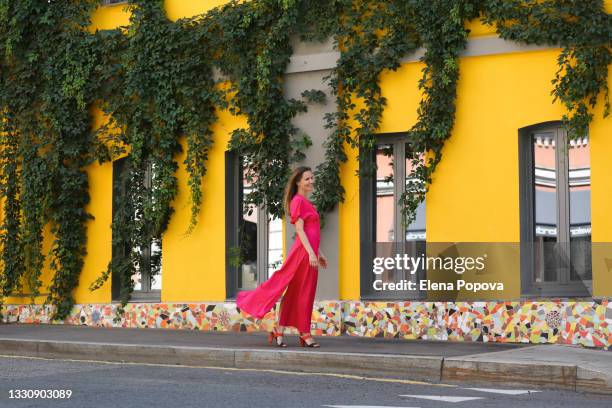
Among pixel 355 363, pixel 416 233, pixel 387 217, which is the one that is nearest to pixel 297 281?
pixel 355 363

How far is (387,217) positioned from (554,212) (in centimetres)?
219

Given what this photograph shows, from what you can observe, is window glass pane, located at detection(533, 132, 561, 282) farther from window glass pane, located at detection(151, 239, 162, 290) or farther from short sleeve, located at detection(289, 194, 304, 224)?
window glass pane, located at detection(151, 239, 162, 290)

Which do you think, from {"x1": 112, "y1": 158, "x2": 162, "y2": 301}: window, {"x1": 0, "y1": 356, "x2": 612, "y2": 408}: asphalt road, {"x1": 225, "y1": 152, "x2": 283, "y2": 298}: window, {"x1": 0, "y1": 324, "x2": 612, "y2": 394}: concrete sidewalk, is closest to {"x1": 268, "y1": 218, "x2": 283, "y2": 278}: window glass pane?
{"x1": 225, "y1": 152, "x2": 283, "y2": 298}: window

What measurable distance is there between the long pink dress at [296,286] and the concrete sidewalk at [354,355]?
1.20ft

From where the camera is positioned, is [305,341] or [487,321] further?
[487,321]

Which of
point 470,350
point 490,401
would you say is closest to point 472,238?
point 470,350

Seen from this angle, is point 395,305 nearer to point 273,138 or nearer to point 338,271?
point 338,271

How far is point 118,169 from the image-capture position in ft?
54.1

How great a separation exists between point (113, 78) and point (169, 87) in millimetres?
1194

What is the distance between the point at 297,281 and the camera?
11.8 metres

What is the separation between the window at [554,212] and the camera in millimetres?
12812

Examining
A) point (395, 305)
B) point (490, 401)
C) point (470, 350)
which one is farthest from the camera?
point (395, 305)

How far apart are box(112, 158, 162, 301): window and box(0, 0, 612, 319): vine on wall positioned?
14cm

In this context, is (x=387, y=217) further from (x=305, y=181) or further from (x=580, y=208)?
(x=305, y=181)
